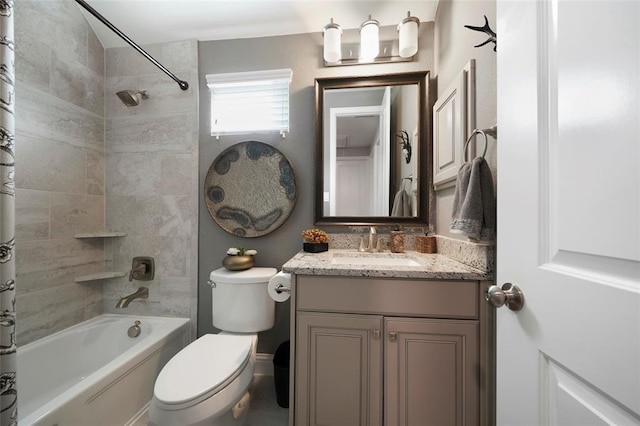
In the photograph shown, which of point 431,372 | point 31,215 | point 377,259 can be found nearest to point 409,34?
point 377,259

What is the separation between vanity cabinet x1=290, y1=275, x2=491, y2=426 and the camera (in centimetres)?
91

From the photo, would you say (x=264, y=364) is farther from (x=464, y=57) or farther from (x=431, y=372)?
(x=464, y=57)

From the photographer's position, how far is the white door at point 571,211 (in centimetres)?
34

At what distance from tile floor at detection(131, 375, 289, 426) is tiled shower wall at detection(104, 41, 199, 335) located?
2.08 ft

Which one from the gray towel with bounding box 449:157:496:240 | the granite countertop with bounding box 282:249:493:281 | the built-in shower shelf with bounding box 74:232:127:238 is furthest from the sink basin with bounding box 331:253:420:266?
the built-in shower shelf with bounding box 74:232:127:238

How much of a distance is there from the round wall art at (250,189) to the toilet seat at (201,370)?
667 mm

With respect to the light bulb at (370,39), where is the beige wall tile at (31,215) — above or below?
below

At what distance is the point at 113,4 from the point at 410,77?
1.99 meters

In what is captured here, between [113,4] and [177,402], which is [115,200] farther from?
[177,402]

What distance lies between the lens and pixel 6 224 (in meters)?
0.63

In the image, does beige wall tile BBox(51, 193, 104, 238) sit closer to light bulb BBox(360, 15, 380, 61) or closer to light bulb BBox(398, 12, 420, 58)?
light bulb BBox(360, 15, 380, 61)

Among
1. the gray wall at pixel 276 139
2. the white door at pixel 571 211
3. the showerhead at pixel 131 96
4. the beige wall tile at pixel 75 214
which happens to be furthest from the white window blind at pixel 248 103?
the white door at pixel 571 211

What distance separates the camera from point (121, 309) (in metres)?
1.71

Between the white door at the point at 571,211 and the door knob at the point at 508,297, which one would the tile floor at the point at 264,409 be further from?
the door knob at the point at 508,297
